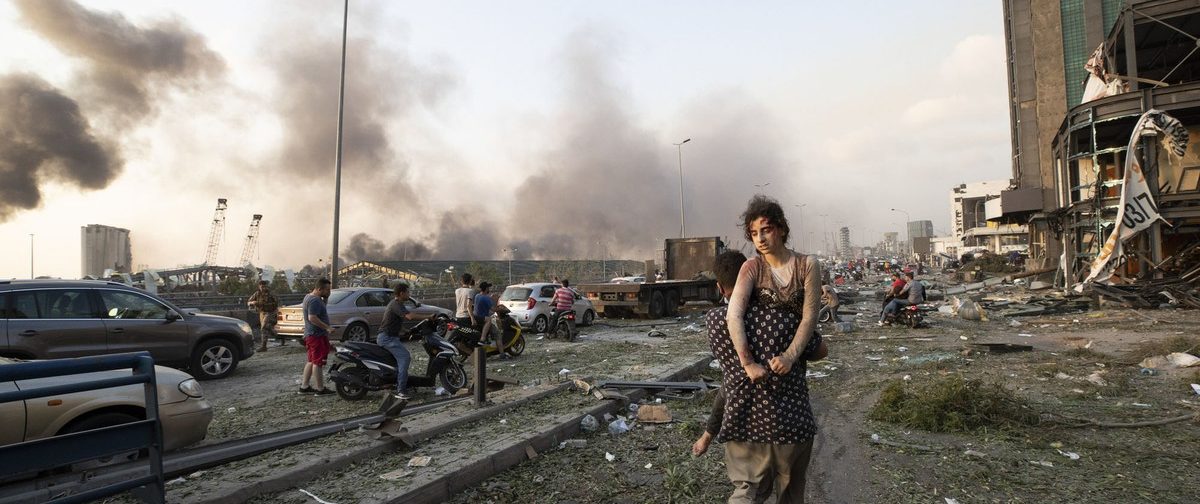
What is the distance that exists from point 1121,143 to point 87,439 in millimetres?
29065

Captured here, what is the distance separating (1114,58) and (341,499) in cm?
2710

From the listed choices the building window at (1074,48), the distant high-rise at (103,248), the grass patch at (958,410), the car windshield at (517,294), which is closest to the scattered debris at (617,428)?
the grass patch at (958,410)

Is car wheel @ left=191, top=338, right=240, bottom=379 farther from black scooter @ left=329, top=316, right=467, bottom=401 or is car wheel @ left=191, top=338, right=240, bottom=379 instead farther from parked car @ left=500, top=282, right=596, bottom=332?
parked car @ left=500, top=282, right=596, bottom=332

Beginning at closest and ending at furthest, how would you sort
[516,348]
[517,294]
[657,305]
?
1. [516,348]
2. [517,294]
3. [657,305]

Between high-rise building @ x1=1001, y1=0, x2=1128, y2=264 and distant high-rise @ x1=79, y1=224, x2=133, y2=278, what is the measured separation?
80.0 m

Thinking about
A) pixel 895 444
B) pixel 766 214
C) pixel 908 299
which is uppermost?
pixel 766 214

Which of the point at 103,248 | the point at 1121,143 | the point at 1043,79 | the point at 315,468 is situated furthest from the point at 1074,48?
the point at 103,248

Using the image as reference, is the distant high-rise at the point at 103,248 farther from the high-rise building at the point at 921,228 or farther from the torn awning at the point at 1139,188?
the high-rise building at the point at 921,228

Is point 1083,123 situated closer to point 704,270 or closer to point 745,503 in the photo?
point 704,270

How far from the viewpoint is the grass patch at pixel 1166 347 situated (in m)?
8.30

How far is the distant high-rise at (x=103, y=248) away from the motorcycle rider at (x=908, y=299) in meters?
74.3

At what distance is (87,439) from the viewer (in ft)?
9.38

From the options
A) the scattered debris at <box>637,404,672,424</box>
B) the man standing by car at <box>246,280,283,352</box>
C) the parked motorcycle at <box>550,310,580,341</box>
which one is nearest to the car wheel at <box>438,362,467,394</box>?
the scattered debris at <box>637,404,672,424</box>

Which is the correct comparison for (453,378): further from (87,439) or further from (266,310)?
(266,310)
